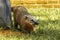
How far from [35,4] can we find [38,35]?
4913mm

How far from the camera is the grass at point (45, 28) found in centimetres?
677

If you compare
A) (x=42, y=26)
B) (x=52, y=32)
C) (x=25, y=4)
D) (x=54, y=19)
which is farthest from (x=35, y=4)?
(x=52, y=32)

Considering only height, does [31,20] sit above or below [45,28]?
above

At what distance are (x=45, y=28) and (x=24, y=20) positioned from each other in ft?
3.13

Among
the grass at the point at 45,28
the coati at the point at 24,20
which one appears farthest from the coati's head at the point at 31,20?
the grass at the point at 45,28

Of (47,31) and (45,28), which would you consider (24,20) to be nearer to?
(47,31)

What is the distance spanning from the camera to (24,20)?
23.1 feet

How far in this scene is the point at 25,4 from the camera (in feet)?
38.6

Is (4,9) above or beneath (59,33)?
above

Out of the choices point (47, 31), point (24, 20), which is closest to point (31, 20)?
point (24, 20)

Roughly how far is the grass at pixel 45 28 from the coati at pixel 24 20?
0.74 feet

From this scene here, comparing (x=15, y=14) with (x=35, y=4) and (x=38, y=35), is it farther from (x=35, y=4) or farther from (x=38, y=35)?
(x=35, y=4)

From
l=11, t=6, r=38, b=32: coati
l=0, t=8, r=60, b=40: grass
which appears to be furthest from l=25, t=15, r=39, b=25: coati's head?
l=0, t=8, r=60, b=40: grass

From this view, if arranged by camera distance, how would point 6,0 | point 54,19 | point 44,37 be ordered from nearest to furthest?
1. point 44,37
2. point 6,0
3. point 54,19
